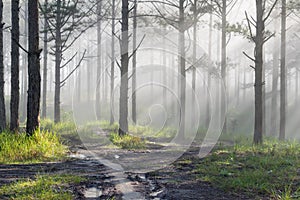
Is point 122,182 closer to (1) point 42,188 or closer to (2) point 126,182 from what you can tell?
(2) point 126,182

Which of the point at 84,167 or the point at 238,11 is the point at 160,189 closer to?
the point at 84,167

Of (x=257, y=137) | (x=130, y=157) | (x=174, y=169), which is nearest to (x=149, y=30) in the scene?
(x=257, y=137)

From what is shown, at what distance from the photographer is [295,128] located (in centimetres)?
4197

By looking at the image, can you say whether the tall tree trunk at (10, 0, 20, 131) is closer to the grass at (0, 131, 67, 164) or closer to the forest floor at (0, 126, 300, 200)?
the grass at (0, 131, 67, 164)

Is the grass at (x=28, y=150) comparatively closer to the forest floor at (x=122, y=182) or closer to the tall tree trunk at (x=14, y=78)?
the forest floor at (x=122, y=182)

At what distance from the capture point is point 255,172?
24.1ft

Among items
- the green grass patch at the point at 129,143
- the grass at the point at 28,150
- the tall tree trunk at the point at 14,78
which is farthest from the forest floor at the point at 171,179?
the tall tree trunk at the point at 14,78

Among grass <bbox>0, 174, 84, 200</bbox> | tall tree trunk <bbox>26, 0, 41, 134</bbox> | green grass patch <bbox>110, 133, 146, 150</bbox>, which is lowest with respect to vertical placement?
green grass patch <bbox>110, 133, 146, 150</bbox>

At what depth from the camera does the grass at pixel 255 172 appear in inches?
237

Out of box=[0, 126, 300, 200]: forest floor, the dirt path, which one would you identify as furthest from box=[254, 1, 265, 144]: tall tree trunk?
the dirt path

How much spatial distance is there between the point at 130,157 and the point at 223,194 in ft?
16.3

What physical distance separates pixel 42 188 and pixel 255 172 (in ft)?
13.7

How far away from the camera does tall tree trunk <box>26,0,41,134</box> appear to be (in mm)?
10320

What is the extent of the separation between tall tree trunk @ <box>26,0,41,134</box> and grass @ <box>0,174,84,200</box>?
3957mm
